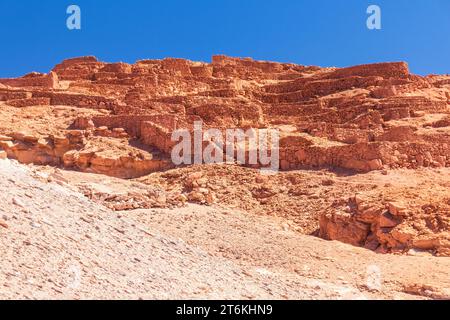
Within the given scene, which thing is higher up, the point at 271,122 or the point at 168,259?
the point at 271,122

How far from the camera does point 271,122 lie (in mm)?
21719

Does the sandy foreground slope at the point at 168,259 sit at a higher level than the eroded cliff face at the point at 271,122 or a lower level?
lower

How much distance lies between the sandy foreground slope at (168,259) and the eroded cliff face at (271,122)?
137 cm

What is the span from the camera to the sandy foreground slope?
5.88 metres

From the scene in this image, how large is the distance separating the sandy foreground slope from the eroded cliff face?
4.50 feet

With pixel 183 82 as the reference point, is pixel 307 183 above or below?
below

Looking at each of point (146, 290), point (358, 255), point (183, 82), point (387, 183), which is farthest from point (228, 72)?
point (146, 290)

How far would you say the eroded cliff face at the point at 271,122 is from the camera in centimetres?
1101

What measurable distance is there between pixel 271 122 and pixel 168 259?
14.9 metres

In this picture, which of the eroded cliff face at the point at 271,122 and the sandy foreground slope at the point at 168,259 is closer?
the sandy foreground slope at the point at 168,259

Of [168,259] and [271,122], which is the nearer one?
[168,259]

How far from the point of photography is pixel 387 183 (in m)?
13.0
